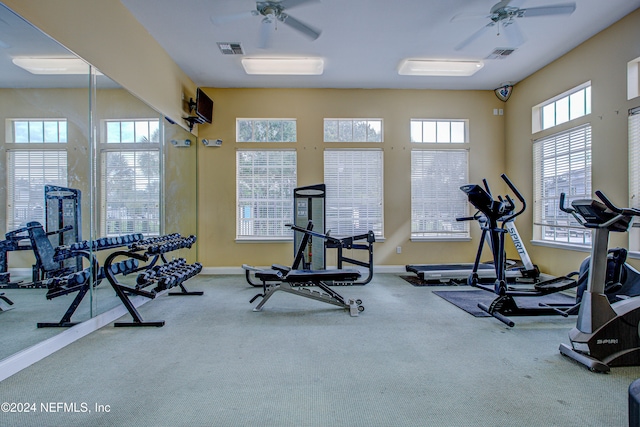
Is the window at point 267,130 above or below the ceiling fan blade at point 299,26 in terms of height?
below

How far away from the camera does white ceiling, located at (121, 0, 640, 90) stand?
334cm

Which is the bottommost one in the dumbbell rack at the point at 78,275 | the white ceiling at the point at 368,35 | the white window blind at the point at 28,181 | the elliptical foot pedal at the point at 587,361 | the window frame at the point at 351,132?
the elliptical foot pedal at the point at 587,361

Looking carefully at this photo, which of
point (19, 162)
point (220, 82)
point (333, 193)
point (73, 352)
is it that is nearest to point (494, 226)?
point (333, 193)

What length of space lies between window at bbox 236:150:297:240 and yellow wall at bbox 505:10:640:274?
14.0ft

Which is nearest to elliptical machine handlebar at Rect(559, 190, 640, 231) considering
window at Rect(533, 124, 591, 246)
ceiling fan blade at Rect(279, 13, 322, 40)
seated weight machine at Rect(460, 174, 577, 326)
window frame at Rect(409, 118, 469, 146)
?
seated weight machine at Rect(460, 174, 577, 326)

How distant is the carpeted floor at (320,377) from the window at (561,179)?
1940 mm

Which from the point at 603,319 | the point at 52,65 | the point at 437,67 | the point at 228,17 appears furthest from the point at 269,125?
the point at 603,319

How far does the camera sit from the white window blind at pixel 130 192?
314 cm

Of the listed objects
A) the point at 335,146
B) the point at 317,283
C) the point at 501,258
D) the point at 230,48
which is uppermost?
the point at 230,48

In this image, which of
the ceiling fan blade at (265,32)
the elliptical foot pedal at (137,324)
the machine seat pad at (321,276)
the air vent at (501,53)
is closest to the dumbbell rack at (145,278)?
the elliptical foot pedal at (137,324)

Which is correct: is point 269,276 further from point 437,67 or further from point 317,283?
point 437,67

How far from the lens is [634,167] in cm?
348

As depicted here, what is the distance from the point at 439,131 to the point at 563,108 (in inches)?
71.3

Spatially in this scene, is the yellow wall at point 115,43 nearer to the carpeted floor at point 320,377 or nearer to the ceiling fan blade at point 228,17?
the ceiling fan blade at point 228,17
